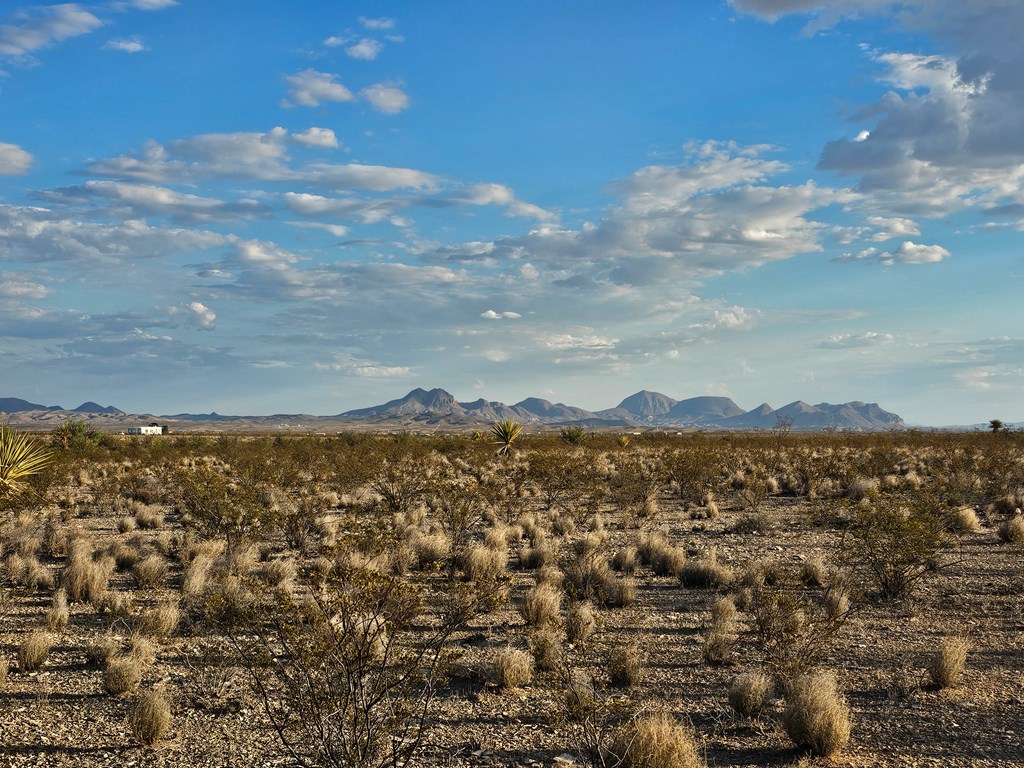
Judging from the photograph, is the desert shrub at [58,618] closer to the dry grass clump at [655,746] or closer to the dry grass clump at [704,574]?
the dry grass clump at [655,746]

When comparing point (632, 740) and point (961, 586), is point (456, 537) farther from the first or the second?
point (632, 740)

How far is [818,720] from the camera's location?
7.04 m

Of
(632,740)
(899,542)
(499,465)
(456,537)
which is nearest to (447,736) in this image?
(632,740)

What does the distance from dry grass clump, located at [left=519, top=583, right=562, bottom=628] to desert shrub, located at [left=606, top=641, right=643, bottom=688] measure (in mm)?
1941

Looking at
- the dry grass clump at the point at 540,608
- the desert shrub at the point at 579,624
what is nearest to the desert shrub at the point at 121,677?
the dry grass clump at the point at 540,608

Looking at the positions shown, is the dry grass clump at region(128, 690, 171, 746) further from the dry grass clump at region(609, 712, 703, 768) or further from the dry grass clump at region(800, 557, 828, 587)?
the dry grass clump at region(800, 557, 828, 587)

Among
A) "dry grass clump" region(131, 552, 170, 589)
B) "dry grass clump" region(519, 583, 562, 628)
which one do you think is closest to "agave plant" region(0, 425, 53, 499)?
"dry grass clump" region(131, 552, 170, 589)

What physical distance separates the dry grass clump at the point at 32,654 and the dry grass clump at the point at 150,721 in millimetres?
2692

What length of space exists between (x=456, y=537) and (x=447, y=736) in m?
9.82

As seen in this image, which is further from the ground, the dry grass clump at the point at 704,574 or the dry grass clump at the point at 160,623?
the dry grass clump at the point at 160,623

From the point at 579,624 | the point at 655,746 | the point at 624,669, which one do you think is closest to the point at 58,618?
the point at 579,624

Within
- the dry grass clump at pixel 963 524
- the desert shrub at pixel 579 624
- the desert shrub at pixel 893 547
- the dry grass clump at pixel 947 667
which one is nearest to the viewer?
the dry grass clump at pixel 947 667

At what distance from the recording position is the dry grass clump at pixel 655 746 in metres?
6.38

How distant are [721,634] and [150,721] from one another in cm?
660
